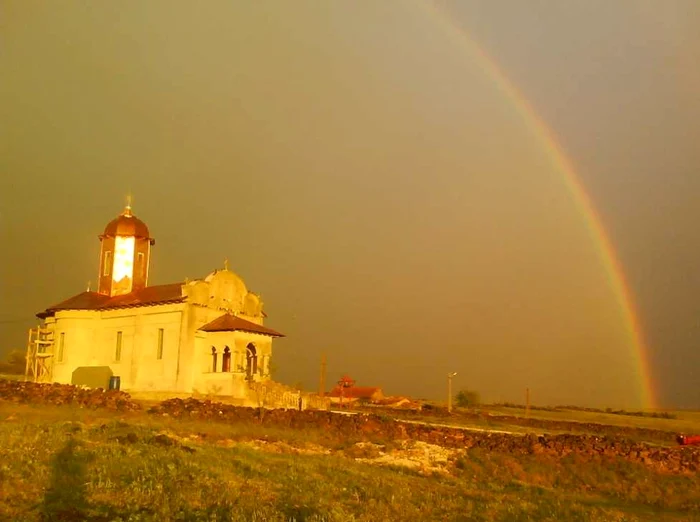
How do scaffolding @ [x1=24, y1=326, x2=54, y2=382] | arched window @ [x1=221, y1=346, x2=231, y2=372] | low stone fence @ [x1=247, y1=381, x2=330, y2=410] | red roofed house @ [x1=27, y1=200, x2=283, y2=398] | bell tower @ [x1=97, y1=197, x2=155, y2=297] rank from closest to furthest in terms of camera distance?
1. low stone fence @ [x1=247, y1=381, x2=330, y2=410]
2. red roofed house @ [x1=27, y1=200, x2=283, y2=398]
3. arched window @ [x1=221, y1=346, x2=231, y2=372]
4. scaffolding @ [x1=24, y1=326, x2=54, y2=382]
5. bell tower @ [x1=97, y1=197, x2=155, y2=297]

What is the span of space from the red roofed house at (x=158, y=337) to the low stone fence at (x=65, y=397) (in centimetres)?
859

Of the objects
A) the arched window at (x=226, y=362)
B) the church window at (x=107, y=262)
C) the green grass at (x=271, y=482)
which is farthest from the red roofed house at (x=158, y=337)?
the green grass at (x=271, y=482)

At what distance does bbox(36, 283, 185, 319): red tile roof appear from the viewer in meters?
44.2

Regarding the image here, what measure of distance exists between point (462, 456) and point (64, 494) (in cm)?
1619

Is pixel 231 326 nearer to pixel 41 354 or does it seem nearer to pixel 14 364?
pixel 41 354

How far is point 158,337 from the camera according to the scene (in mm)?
43938

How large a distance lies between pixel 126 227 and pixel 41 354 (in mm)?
10836

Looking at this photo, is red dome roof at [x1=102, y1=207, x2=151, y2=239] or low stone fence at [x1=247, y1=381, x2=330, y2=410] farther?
red dome roof at [x1=102, y1=207, x2=151, y2=239]

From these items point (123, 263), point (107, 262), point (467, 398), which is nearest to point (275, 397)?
point (123, 263)

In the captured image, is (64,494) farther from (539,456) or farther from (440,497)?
(539,456)

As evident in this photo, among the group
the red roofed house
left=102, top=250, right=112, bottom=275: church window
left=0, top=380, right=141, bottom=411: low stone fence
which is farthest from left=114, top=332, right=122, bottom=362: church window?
left=0, top=380, right=141, bottom=411: low stone fence

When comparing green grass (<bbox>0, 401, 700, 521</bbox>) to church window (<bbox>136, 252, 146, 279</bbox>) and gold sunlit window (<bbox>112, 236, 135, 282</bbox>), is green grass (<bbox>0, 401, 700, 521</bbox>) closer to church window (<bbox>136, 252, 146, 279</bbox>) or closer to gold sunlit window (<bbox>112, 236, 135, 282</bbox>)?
gold sunlit window (<bbox>112, 236, 135, 282</bbox>)

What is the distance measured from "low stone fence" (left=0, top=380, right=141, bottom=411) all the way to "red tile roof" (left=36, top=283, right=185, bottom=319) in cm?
1038

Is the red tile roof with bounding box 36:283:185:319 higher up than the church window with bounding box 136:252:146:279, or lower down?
lower down
